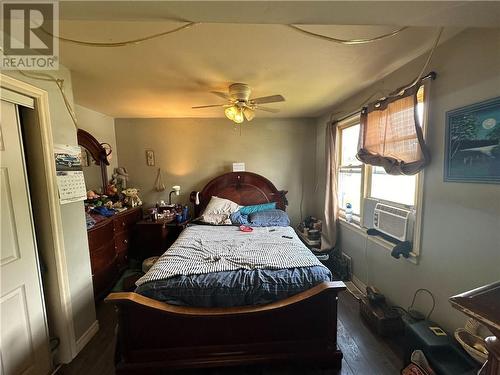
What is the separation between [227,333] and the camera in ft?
5.09

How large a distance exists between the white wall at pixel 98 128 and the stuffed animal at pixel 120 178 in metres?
0.07

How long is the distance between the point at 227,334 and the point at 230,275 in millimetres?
393

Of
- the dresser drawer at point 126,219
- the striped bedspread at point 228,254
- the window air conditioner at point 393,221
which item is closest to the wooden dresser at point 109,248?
the dresser drawer at point 126,219

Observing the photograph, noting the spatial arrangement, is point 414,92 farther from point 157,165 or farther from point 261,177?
point 157,165

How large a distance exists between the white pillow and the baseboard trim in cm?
160

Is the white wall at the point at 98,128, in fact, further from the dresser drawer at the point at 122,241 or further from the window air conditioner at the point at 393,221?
the window air conditioner at the point at 393,221

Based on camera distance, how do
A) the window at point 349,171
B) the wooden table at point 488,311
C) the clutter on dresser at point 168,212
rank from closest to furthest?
the wooden table at point 488,311 < the window at point 349,171 < the clutter on dresser at point 168,212

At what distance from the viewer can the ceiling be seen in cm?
86

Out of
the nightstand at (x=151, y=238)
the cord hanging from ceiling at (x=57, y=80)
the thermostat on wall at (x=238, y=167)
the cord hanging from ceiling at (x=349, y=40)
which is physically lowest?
the nightstand at (x=151, y=238)

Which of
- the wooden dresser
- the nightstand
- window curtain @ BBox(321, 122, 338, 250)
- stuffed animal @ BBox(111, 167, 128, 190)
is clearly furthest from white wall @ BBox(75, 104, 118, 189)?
window curtain @ BBox(321, 122, 338, 250)

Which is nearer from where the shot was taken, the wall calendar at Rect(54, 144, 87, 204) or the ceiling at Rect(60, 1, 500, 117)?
the ceiling at Rect(60, 1, 500, 117)

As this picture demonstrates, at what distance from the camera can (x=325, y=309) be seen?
1.60m

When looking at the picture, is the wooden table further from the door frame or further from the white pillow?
the white pillow

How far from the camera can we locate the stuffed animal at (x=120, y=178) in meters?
3.43
